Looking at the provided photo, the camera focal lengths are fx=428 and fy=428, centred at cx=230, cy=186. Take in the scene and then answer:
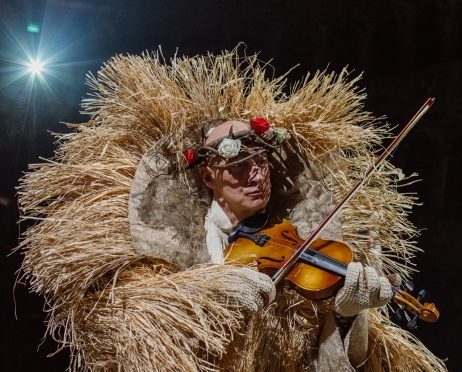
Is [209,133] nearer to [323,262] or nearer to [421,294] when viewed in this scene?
[323,262]

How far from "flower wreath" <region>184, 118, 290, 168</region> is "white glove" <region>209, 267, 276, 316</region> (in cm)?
28

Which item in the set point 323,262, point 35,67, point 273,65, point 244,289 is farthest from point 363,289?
point 35,67

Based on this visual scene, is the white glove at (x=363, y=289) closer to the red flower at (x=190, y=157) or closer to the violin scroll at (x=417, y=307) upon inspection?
the violin scroll at (x=417, y=307)

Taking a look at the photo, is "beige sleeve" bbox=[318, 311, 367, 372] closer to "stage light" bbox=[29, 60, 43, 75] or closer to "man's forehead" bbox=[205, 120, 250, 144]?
"man's forehead" bbox=[205, 120, 250, 144]

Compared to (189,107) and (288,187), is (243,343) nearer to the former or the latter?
(288,187)

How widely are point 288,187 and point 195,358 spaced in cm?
53

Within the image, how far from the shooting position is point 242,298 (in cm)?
84

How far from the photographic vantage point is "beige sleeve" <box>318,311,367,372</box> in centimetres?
95

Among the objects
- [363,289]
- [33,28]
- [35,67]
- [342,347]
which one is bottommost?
[342,347]

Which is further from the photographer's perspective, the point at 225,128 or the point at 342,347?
the point at 225,128

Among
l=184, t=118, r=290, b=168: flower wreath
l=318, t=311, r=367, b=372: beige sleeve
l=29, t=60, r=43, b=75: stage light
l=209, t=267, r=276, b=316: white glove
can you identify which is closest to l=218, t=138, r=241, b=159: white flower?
l=184, t=118, r=290, b=168: flower wreath

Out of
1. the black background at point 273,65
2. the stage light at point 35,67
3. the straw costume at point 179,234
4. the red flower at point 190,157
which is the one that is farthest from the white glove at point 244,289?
the stage light at point 35,67

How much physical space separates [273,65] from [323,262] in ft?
2.61

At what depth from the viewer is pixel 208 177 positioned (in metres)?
1.09
